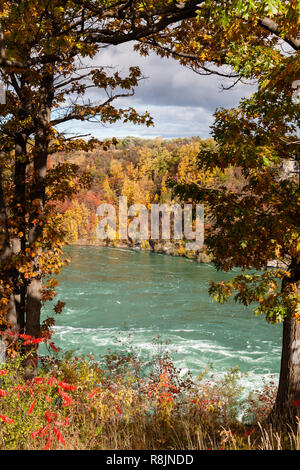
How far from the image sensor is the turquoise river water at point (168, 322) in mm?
12805

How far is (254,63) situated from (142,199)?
204 feet

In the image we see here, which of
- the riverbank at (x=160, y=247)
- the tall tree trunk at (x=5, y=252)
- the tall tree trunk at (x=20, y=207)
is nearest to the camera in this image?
the tall tree trunk at (x=5, y=252)

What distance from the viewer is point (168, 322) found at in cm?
1673

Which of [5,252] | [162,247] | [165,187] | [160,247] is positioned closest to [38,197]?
[5,252]

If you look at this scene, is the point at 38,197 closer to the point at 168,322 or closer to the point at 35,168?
the point at 35,168

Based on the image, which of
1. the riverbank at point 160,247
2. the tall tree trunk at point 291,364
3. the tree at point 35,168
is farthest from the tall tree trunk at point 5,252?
the riverbank at point 160,247

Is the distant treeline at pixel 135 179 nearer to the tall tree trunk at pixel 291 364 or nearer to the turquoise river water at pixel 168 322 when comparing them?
the turquoise river water at pixel 168 322

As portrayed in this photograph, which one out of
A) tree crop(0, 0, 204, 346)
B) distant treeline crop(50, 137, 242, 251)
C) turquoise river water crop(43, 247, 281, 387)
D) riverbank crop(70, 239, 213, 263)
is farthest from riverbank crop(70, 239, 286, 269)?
tree crop(0, 0, 204, 346)

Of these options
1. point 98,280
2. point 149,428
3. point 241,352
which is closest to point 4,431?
point 149,428

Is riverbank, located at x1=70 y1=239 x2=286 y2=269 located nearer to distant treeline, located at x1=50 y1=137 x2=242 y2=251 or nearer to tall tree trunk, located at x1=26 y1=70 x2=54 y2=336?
distant treeline, located at x1=50 y1=137 x2=242 y2=251

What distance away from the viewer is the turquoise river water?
12805 millimetres

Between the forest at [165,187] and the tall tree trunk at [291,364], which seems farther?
the tall tree trunk at [291,364]

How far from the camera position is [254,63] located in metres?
4.59

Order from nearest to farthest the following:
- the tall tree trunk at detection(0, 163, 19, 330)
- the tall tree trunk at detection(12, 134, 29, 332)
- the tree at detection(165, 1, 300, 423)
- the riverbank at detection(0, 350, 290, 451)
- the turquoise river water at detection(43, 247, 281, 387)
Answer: the riverbank at detection(0, 350, 290, 451), the tree at detection(165, 1, 300, 423), the tall tree trunk at detection(0, 163, 19, 330), the tall tree trunk at detection(12, 134, 29, 332), the turquoise river water at detection(43, 247, 281, 387)
